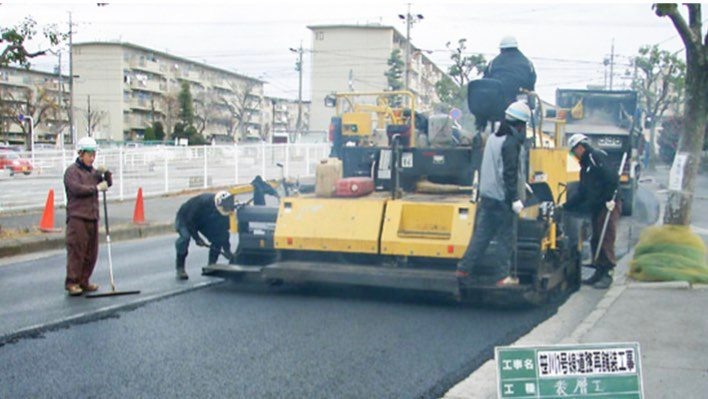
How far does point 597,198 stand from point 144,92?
162 feet

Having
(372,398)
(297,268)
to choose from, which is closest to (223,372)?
(372,398)

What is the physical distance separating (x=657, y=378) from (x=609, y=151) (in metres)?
15.6

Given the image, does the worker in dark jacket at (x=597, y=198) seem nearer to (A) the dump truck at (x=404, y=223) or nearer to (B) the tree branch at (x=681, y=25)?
(A) the dump truck at (x=404, y=223)

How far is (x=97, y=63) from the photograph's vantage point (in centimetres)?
5253

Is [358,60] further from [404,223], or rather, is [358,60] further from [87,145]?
[404,223]

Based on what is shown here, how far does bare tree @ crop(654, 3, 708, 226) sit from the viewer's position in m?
9.62

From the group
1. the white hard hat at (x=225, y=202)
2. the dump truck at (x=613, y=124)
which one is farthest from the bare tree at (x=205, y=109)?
the white hard hat at (x=225, y=202)

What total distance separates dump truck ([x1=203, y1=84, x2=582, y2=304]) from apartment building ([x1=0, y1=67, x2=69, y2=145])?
34667 mm

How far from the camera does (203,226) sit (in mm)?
9578

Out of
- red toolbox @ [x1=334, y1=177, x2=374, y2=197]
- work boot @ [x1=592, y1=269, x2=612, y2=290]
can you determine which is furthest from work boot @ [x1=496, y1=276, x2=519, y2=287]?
work boot @ [x1=592, y1=269, x2=612, y2=290]

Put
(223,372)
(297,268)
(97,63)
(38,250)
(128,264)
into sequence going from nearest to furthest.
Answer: (223,372) → (297,268) → (128,264) → (38,250) → (97,63)

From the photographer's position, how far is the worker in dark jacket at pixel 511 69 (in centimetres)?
854

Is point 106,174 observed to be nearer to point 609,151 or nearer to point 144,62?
point 609,151

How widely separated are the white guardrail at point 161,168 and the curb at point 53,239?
3202mm
